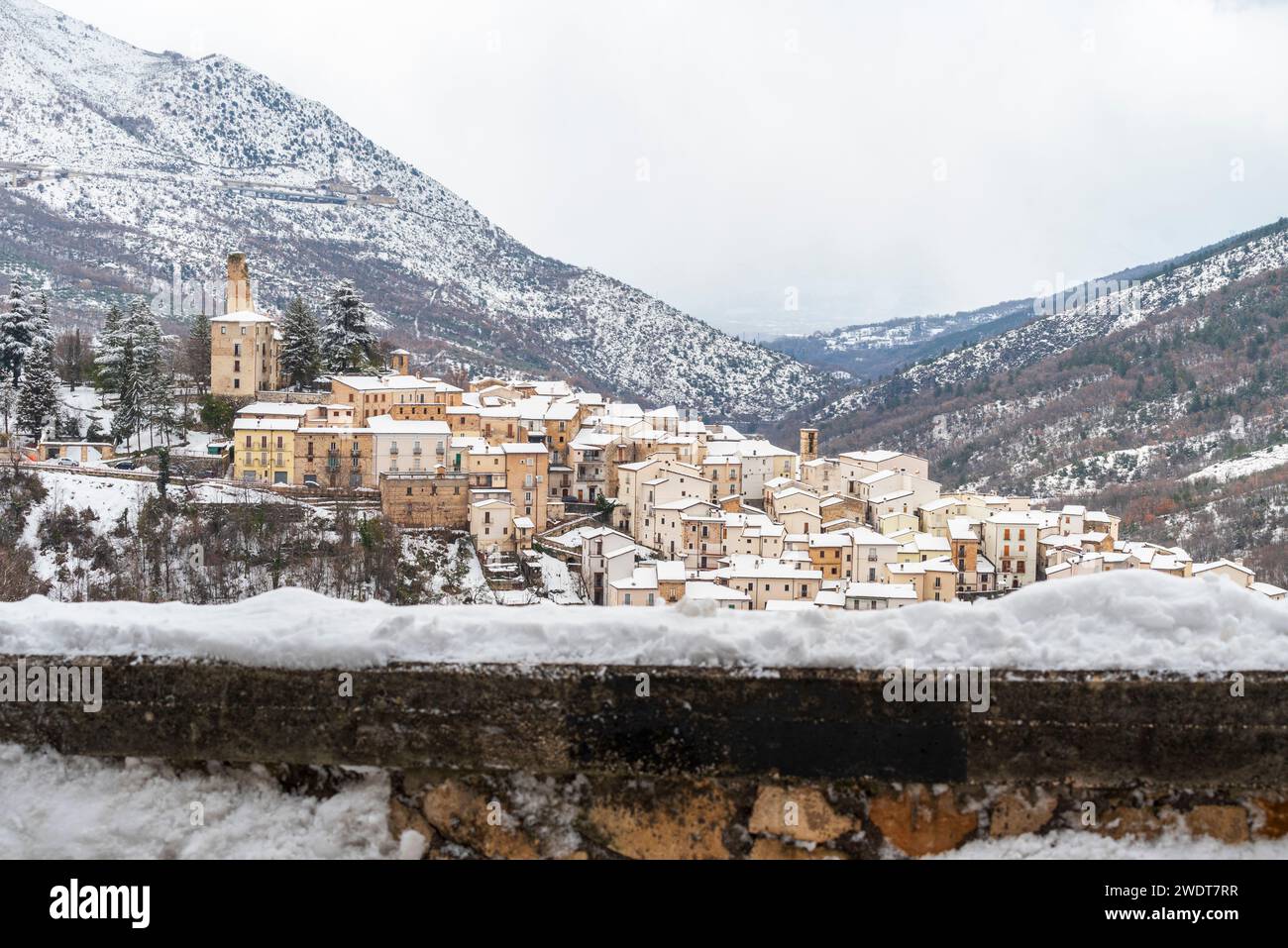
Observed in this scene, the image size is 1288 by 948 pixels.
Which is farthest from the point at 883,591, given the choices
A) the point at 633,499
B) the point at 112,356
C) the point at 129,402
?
the point at 112,356

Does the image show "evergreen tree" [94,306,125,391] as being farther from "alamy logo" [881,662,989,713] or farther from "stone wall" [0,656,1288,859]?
"alamy logo" [881,662,989,713]

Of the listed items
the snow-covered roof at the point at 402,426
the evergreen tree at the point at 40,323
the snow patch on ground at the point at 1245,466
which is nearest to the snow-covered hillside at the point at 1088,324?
the snow patch on ground at the point at 1245,466

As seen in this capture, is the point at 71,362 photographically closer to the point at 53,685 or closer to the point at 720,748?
the point at 53,685

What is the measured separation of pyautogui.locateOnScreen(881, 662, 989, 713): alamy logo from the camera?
3059mm

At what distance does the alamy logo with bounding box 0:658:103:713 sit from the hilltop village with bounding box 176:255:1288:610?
27.1 metres

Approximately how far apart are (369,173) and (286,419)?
129548 millimetres

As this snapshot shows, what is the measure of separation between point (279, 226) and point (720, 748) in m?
139

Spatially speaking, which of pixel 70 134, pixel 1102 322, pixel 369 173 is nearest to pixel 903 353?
pixel 1102 322
